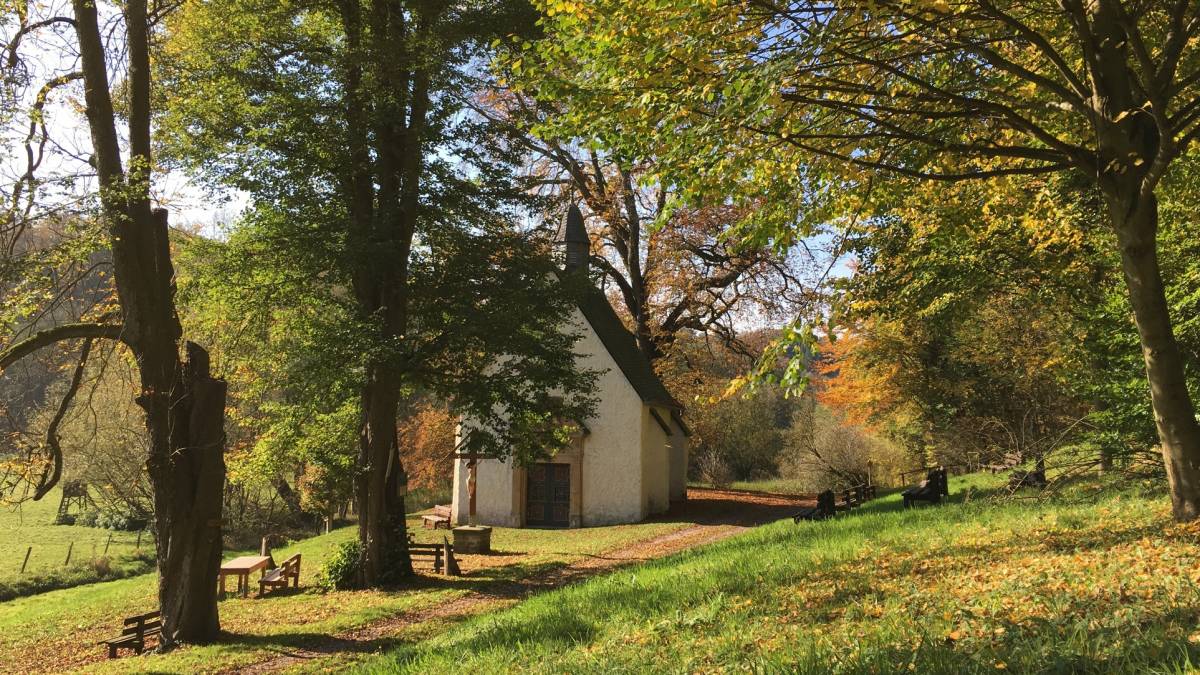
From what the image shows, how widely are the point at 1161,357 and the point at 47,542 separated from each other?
34.4m

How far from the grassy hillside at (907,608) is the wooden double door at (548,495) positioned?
1594 cm

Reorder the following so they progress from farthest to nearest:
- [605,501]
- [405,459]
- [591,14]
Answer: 1. [405,459]
2. [605,501]
3. [591,14]

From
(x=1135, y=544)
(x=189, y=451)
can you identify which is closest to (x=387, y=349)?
(x=189, y=451)

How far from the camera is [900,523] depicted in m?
10.8

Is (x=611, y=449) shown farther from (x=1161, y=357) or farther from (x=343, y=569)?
(x=1161, y=357)

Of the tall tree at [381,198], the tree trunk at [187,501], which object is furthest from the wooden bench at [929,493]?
the tree trunk at [187,501]

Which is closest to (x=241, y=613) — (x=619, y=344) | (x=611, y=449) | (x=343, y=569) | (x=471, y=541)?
(x=343, y=569)

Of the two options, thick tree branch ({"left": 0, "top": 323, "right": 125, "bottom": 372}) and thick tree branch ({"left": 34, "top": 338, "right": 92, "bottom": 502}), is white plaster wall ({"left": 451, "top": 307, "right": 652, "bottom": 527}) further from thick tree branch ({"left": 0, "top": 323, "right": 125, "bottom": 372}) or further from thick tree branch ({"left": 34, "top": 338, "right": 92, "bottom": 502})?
thick tree branch ({"left": 34, "top": 338, "right": 92, "bottom": 502})

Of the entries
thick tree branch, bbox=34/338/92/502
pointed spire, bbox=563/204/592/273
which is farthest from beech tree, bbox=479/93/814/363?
thick tree branch, bbox=34/338/92/502

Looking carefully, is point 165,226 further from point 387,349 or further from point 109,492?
point 109,492

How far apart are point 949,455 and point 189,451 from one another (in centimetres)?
2306

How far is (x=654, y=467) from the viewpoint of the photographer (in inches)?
1072

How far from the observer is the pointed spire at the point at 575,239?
92.3ft

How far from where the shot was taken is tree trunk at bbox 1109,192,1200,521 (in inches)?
266
